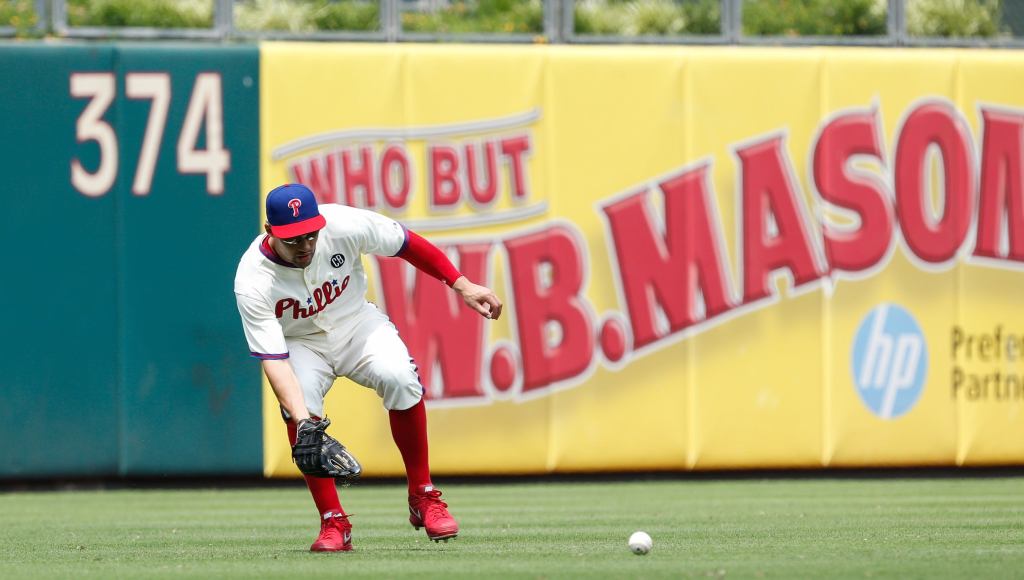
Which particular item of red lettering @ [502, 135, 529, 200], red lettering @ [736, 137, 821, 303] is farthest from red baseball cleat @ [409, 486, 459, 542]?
red lettering @ [736, 137, 821, 303]

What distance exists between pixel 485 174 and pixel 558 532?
4.81m

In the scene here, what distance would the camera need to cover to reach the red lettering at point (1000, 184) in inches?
493

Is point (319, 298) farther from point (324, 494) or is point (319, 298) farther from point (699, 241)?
point (699, 241)

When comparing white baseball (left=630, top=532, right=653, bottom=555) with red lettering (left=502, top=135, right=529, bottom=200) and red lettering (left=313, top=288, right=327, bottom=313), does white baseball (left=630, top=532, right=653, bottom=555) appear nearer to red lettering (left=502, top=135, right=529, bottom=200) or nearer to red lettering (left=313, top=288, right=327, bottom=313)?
red lettering (left=313, top=288, right=327, bottom=313)

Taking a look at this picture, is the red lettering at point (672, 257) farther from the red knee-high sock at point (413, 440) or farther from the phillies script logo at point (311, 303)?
the phillies script logo at point (311, 303)

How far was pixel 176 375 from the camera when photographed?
11.8 metres

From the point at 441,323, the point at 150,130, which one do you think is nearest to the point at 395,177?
the point at 441,323

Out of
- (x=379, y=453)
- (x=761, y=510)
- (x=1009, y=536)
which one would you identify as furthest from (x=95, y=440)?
(x=1009, y=536)

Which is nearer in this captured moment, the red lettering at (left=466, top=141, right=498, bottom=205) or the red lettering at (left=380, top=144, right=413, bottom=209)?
the red lettering at (left=380, top=144, right=413, bottom=209)

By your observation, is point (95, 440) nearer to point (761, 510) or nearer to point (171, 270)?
point (171, 270)

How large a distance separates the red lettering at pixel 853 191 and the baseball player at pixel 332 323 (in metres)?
6.13

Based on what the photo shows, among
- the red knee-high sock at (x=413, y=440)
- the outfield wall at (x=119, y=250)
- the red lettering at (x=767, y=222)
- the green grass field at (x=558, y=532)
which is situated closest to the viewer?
the green grass field at (x=558, y=532)

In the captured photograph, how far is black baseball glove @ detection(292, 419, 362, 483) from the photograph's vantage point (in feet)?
20.3

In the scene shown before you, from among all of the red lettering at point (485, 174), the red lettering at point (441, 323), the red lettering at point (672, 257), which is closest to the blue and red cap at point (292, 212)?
the red lettering at point (441, 323)
